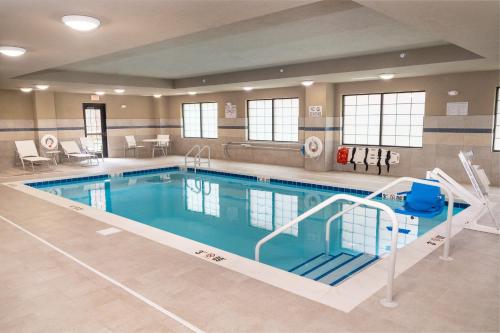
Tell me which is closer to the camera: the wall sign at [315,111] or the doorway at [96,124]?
the wall sign at [315,111]

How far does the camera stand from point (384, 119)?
9.07m

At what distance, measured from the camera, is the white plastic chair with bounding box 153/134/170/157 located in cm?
1367

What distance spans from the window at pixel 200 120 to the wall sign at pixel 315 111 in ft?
14.3

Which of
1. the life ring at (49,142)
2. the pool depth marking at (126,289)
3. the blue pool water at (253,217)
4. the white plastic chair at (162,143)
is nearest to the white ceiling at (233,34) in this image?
the pool depth marking at (126,289)

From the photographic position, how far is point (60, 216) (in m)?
5.39

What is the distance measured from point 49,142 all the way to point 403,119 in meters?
9.87

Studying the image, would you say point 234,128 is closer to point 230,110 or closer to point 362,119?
point 230,110

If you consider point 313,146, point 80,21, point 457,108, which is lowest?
point 313,146

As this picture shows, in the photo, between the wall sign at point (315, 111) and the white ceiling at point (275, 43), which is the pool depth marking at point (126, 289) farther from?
the wall sign at point (315, 111)

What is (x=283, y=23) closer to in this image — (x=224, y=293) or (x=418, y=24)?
(x=418, y=24)

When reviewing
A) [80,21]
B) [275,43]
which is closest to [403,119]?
[275,43]

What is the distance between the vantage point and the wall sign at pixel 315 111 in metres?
9.52

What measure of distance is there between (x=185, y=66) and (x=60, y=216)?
13.9 feet

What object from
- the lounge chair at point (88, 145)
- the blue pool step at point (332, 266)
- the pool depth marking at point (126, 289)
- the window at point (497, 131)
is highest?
the window at point (497, 131)
